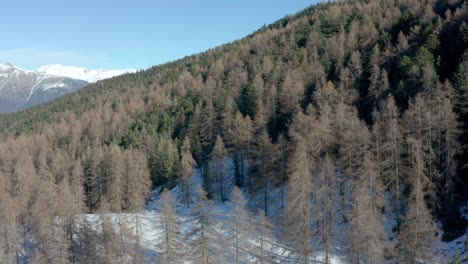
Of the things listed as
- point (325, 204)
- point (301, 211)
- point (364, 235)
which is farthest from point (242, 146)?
point (364, 235)

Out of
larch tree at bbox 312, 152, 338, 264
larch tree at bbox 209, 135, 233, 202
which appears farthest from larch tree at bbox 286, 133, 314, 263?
larch tree at bbox 209, 135, 233, 202

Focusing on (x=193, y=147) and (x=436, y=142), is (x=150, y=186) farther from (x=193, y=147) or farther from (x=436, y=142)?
(x=436, y=142)

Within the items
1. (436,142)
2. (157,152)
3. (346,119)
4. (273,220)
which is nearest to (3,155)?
(157,152)

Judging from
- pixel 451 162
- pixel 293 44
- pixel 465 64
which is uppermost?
pixel 293 44

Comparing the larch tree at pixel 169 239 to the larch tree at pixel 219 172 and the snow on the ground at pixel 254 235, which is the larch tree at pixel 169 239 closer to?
the snow on the ground at pixel 254 235

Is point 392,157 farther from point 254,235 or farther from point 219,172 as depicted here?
point 219,172

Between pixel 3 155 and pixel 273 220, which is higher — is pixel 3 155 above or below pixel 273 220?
above

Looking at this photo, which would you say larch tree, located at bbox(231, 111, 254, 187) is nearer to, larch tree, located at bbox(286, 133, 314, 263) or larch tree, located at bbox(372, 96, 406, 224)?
larch tree, located at bbox(372, 96, 406, 224)

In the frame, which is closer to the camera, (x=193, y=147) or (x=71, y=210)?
(x=71, y=210)

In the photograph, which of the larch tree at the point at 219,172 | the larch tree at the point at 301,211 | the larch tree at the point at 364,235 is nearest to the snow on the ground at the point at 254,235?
the larch tree at the point at 219,172
